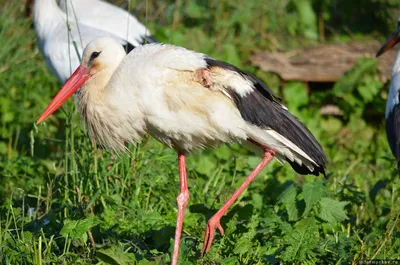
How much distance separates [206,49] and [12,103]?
5.86 feet

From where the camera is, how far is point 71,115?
4.66 meters

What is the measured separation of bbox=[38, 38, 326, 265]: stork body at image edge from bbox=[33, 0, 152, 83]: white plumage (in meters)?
1.52

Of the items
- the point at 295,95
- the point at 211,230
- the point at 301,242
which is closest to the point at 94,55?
the point at 211,230

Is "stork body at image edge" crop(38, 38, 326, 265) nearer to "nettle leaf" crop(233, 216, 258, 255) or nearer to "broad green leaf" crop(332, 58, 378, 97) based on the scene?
"nettle leaf" crop(233, 216, 258, 255)

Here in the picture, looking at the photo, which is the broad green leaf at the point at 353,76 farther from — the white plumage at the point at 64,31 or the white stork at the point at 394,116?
the white plumage at the point at 64,31

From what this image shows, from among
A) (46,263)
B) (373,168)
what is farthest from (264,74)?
(46,263)

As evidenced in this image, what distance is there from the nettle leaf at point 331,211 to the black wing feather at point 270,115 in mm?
314

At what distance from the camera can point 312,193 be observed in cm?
432

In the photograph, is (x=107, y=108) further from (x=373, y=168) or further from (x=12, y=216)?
(x=373, y=168)

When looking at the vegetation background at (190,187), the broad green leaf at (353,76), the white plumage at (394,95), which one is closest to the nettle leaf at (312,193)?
the vegetation background at (190,187)

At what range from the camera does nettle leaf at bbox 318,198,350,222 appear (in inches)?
171

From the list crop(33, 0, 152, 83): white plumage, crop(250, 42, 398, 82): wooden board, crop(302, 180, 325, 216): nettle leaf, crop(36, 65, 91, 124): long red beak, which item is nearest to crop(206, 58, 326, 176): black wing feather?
crop(302, 180, 325, 216): nettle leaf

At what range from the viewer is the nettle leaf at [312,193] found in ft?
14.1

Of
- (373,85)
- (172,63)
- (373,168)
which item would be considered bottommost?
(373,168)
